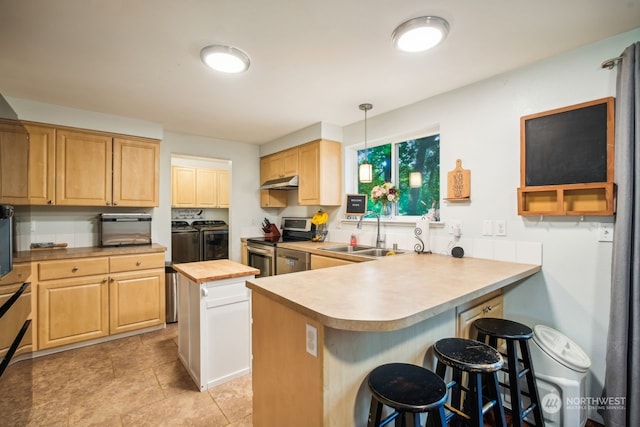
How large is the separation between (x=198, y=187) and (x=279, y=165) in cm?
223

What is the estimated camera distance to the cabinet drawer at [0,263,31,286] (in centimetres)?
202

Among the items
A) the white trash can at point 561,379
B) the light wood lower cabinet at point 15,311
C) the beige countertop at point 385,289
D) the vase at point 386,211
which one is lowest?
the white trash can at point 561,379

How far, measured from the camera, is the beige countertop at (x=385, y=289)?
1031 mm

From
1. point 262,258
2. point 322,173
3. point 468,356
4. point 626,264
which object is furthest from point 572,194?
point 262,258

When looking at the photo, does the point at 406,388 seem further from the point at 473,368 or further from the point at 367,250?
the point at 367,250

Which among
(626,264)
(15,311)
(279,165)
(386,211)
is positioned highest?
(279,165)

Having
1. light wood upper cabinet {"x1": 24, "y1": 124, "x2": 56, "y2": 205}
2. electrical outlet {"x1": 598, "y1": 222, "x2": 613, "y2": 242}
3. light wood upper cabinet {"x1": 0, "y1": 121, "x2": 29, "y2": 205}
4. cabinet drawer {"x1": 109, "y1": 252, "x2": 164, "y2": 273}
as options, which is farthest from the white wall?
light wood upper cabinet {"x1": 0, "y1": 121, "x2": 29, "y2": 205}

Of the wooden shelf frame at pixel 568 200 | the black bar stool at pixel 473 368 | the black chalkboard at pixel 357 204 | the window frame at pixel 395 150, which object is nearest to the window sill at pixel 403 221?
the window frame at pixel 395 150

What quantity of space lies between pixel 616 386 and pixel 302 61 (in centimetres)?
269

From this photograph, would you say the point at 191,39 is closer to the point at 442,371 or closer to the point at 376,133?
the point at 376,133

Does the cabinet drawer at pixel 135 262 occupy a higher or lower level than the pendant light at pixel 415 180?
lower

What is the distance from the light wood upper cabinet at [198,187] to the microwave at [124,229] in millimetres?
2043

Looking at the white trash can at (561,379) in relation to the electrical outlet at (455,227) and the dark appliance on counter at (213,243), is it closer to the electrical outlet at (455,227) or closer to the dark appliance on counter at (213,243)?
the electrical outlet at (455,227)

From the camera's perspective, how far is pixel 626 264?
157 centimetres
